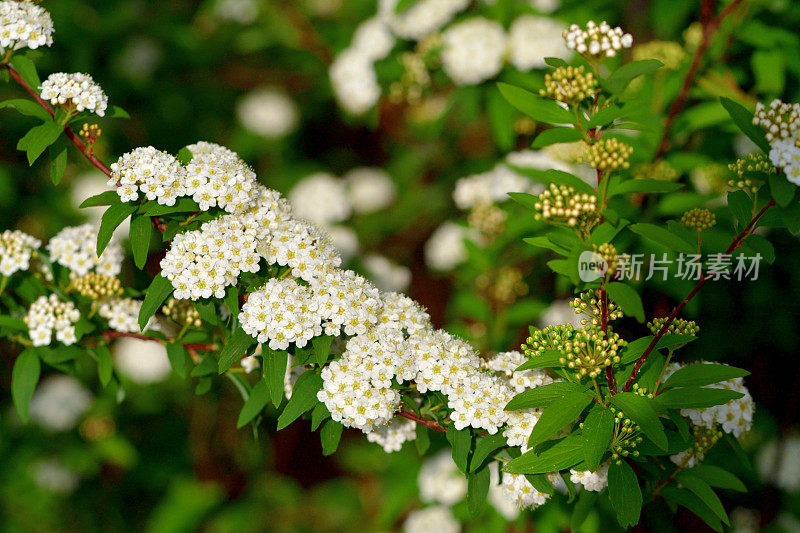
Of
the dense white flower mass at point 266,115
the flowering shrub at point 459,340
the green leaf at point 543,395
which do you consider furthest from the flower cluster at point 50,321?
the dense white flower mass at point 266,115

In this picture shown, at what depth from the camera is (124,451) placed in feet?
14.2

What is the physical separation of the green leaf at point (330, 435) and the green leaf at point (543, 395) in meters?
0.46

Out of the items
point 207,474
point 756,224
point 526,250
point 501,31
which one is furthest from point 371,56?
point 207,474

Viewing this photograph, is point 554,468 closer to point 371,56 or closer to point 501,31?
point 501,31

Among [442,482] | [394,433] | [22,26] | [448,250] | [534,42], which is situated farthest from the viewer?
[448,250]

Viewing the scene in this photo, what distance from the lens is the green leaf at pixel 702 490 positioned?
1.69 metres

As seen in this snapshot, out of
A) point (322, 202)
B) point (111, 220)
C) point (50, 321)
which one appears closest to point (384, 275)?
point (322, 202)

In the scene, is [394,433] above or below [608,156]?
below

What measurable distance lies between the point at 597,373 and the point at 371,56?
2626 millimetres

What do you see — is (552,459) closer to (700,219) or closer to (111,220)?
(700,219)

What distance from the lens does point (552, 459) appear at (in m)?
1.57

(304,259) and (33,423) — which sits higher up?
(304,259)

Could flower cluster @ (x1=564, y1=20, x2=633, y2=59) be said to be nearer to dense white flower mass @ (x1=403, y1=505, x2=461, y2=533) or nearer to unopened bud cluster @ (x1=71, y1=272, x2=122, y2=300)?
unopened bud cluster @ (x1=71, y1=272, x2=122, y2=300)

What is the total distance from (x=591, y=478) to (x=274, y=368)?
831 millimetres
